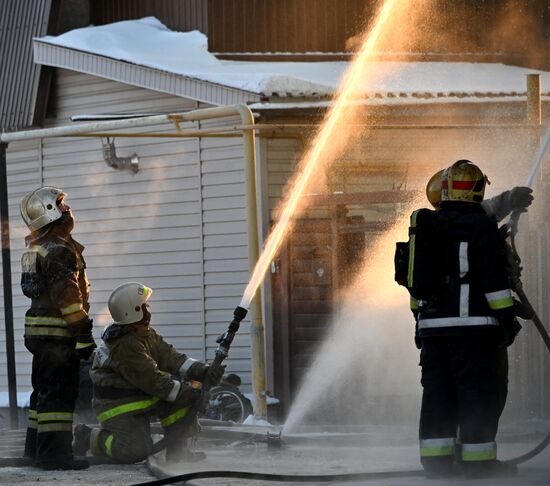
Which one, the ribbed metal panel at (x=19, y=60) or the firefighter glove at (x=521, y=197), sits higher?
the ribbed metal panel at (x=19, y=60)

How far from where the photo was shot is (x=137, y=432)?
26.8ft

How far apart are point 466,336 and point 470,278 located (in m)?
0.31

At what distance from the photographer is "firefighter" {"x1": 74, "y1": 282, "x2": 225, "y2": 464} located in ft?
26.5

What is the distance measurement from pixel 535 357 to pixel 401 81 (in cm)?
498

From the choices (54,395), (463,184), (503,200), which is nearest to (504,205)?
(503,200)

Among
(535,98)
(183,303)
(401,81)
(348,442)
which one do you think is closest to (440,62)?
(401,81)

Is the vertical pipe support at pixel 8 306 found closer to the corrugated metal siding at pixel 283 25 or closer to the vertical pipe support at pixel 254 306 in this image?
the vertical pipe support at pixel 254 306

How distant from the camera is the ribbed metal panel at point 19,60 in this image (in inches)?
611

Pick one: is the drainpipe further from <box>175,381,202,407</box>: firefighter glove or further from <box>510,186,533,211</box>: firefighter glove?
<box>510,186,533,211</box>: firefighter glove

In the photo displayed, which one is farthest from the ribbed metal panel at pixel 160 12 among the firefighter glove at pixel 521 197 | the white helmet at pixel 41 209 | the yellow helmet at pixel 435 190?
the firefighter glove at pixel 521 197

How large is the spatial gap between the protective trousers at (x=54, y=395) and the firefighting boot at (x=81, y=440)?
635 millimetres

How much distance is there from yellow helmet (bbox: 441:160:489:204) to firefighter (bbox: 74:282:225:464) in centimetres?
207

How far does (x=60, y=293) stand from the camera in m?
7.88

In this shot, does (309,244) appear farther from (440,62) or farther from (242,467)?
(242,467)
